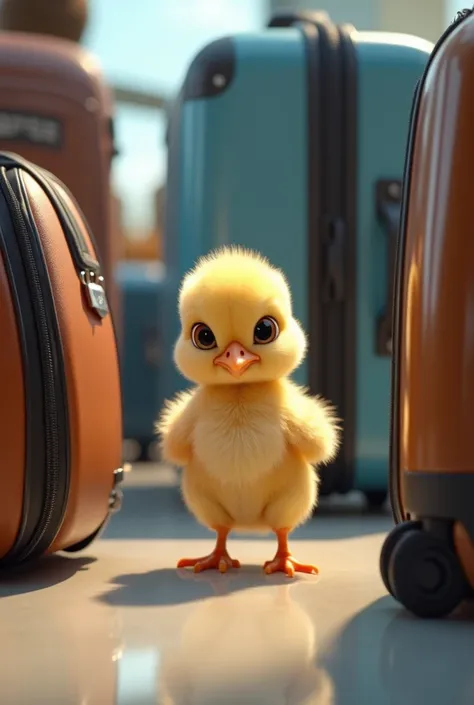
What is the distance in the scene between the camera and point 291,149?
147cm

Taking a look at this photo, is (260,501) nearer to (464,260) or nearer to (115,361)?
(115,361)

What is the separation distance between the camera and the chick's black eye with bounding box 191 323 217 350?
0.98 m

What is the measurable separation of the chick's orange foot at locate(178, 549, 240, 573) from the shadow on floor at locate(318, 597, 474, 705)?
220 mm

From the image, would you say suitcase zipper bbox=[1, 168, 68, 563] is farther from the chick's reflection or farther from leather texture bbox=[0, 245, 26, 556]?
the chick's reflection

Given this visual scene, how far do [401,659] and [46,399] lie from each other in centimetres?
41

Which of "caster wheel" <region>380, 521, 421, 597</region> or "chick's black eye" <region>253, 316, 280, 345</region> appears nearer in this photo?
"caster wheel" <region>380, 521, 421, 597</region>

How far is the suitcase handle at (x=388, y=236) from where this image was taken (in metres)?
1.46

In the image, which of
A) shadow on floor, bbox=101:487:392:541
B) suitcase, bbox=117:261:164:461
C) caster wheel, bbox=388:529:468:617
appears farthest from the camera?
suitcase, bbox=117:261:164:461

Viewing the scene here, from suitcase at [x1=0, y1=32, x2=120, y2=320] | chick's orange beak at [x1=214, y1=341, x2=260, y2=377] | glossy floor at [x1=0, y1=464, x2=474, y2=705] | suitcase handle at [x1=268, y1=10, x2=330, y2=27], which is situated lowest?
glossy floor at [x1=0, y1=464, x2=474, y2=705]

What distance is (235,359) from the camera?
942mm

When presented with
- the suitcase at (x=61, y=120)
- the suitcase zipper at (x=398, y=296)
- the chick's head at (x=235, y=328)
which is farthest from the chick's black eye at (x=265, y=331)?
the suitcase at (x=61, y=120)

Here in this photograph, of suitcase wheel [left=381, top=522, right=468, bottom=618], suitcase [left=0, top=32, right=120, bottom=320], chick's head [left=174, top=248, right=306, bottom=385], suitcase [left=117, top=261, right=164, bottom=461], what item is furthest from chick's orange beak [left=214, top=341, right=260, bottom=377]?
suitcase [left=117, top=261, right=164, bottom=461]

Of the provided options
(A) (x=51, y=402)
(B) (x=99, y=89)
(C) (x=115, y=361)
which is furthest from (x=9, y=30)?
(A) (x=51, y=402)

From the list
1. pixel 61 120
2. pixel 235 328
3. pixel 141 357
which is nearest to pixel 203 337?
pixel 235 328
